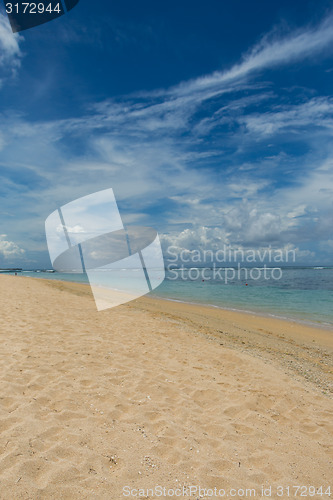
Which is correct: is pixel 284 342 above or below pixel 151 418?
below

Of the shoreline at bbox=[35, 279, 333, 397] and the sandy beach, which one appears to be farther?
the shoreline at bbox=[35, 279, 333, 397]

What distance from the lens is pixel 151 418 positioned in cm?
416

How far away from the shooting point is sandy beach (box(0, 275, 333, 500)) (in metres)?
2.99

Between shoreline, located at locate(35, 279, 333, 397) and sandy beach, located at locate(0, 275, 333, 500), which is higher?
sandy beach, located at locate(0, 275, 333, 500)

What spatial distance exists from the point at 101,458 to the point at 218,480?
4.33 feet

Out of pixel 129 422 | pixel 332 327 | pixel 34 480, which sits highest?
pixel 34 480

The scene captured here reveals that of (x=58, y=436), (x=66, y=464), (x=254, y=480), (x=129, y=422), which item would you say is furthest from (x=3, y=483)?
(x=254, y=480)

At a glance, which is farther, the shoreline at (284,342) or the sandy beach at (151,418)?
the shoreline at (284,342)

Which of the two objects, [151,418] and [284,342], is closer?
[151,418]

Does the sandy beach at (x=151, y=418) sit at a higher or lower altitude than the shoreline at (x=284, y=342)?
higher

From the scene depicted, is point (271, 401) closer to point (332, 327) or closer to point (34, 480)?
point (34, 480)

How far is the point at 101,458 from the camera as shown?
3188 millimetres

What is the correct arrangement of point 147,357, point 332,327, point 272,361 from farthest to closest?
point 332,327 < point 272,361 < point 147,357

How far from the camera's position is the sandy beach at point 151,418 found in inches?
118
